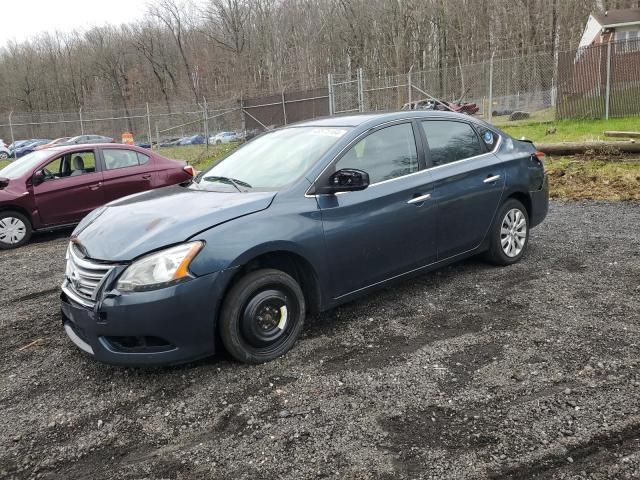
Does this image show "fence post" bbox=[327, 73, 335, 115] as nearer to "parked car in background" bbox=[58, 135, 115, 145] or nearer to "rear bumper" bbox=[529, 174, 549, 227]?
"rear bumper" bbox=[529, 174, 549, 227]

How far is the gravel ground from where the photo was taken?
264cm

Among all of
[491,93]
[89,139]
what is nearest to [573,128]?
[491,93]

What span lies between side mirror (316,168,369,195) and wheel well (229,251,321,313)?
540 millimetres

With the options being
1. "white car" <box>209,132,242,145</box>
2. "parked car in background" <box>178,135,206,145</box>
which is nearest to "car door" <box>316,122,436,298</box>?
"white car" <box>209,132,242,145</box>

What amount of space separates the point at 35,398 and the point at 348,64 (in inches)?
1807

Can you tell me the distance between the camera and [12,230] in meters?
8.04

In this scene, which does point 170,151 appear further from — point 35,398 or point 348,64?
point 348,64

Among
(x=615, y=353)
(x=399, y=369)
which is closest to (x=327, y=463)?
(x=399, y=369)

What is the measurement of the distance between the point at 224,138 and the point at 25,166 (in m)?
15.4

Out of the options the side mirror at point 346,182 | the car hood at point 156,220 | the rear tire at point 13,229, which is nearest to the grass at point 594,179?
the side mirror at point 346,182

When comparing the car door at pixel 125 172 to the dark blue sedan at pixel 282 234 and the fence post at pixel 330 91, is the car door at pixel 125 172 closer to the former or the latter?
the dark blue sedan at pixel 282 234

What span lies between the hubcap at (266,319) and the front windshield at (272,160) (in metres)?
0.85

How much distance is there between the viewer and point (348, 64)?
46094mm

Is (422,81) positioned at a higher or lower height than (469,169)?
higher
